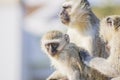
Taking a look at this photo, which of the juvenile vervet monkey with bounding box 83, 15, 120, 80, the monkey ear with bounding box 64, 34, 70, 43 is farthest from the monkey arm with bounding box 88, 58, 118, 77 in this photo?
the monkey ear with bounding box 64, 34, 70, 43

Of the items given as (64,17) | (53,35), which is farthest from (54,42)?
(64,17)

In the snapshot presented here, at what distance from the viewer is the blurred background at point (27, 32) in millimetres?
2018

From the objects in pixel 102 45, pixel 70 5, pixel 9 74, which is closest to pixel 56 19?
pixel 70 5

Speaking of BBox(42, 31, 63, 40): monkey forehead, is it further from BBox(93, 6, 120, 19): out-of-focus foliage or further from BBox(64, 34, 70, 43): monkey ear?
BBox(93, 6, 120, 19): out-of-focus foliage

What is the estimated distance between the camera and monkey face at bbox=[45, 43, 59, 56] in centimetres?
186

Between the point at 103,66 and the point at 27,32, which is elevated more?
the point at 27,32

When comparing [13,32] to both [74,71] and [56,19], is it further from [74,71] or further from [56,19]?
[74,71]

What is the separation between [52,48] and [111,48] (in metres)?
0.21

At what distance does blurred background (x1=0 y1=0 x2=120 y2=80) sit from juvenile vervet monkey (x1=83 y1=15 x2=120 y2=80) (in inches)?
2.4

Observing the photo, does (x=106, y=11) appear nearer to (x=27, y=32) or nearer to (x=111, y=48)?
(x=111, y=48)

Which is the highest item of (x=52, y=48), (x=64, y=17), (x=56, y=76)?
(x=64, y=17)

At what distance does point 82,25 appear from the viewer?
1947 mm

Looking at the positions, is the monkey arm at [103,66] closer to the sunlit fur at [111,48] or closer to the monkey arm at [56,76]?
the sunlit fur at [111,48]

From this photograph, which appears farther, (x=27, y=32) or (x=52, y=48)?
(x=27, y=32)
